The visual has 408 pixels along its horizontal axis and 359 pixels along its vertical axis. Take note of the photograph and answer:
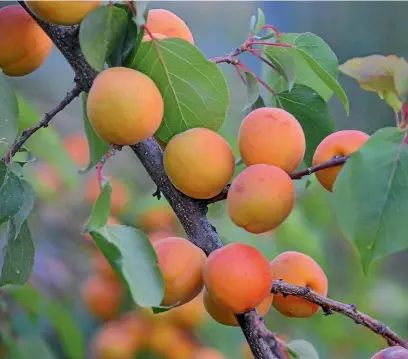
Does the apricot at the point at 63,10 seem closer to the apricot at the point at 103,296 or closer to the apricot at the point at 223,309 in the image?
the apricot at the point at 223,309

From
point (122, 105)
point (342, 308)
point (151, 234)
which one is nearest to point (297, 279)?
point (342, 308)

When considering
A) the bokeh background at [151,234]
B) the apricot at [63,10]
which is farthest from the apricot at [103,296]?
the apricot at [63,10]

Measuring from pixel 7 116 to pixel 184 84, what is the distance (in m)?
0.12

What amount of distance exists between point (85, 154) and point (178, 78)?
2.82 feet

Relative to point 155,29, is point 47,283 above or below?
below

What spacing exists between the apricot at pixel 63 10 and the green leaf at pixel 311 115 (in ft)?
0.56

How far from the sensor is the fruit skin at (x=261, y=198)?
383mm

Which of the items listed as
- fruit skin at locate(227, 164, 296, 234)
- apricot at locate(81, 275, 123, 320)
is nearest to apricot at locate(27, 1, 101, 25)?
fruit skin at locate(227, 164, 296, 234)

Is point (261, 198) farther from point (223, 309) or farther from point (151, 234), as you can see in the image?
point (151, 234)

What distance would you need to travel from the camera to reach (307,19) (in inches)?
105

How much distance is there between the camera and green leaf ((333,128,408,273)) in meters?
0.35

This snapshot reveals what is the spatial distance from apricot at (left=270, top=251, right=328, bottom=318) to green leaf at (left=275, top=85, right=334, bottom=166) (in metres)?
0.07

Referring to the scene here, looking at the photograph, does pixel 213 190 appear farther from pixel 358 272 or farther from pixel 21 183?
pixel 358 272

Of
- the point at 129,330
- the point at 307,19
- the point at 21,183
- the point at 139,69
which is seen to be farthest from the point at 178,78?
the point at 307,19
